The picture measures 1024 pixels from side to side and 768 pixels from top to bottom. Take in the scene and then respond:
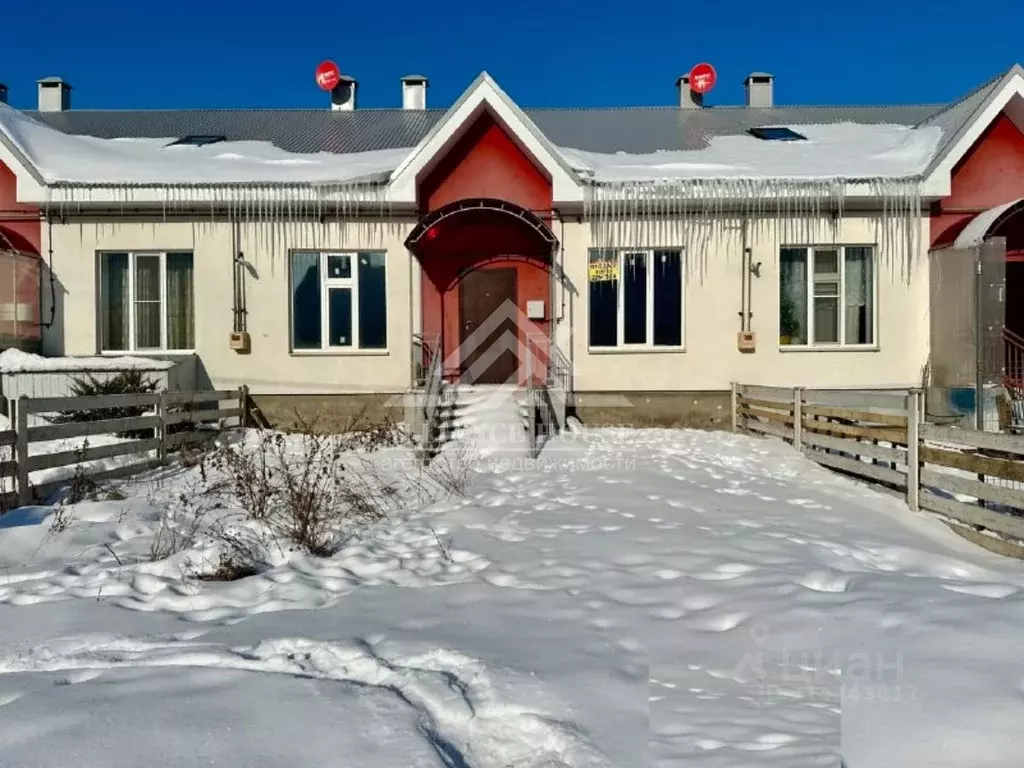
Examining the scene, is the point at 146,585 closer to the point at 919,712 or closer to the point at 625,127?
the point at 919,712

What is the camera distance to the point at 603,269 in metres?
12.8

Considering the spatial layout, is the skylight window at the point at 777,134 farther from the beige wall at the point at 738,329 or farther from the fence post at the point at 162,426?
the fence post at the point at 162,426

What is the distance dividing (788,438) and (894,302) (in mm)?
4227

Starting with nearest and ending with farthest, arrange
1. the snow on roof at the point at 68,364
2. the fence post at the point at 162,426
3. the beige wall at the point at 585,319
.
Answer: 1. the fence post at the point at 162,426
2. the snow on roof at the point at 68,364
3. the beige wall at the point at 585,319

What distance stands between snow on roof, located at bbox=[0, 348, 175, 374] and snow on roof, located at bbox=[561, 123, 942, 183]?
7.82 metres

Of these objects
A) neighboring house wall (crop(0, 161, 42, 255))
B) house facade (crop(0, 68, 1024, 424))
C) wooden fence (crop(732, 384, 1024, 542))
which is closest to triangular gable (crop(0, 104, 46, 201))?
house facade (crop(0, 68, 1024, 424))

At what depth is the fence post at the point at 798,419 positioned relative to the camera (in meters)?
9.77

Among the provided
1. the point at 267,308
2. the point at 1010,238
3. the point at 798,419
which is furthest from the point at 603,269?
the point at 1010,238

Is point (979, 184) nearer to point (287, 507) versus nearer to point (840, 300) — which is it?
point (840, 300)

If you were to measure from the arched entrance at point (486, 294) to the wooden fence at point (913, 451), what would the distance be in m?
4.02

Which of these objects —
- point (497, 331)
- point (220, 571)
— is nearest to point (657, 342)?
point (497, 331)

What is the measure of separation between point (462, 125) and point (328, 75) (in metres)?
10.2

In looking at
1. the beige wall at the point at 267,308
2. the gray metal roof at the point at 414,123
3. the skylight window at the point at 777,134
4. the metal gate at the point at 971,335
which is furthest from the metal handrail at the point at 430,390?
the skylight window at the point at 777,134

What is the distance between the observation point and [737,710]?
9.36ft
